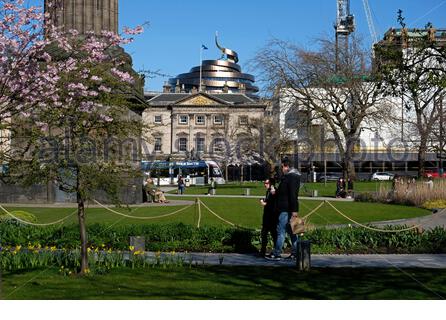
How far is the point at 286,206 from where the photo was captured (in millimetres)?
13031

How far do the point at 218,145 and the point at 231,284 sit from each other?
9755 cm

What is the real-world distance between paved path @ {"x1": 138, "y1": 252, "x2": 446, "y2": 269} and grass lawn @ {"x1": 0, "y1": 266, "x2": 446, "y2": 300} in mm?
573

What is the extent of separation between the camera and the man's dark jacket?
42.4 feet

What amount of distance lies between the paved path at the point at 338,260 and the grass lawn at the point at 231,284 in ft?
1.88

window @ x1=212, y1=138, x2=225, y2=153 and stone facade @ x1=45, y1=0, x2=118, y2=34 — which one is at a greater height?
stone facade @ x1=45, y1=0, x2=118, y2=34

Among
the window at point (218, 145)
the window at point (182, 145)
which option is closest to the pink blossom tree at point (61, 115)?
the window at point (218, 145)

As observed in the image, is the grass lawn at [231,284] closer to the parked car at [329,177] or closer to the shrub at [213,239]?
the shrub at [213,239]

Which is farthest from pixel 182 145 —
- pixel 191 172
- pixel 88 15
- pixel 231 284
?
pixel 231 284

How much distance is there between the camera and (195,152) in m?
116

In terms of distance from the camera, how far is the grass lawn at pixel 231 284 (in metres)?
9.13

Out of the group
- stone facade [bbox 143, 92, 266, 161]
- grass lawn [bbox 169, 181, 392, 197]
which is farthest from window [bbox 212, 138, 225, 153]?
grass lawn [bbox 169, 181, 392, 197]

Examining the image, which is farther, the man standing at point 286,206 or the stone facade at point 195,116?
the stone facade at point 195,116

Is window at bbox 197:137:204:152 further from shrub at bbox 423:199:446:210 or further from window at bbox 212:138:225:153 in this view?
shrub at bbox 423:199:446:210

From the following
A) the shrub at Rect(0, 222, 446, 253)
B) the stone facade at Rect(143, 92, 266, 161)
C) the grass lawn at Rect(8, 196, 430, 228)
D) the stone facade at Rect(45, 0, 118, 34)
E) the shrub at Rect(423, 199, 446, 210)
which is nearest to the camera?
the shrub at Rect(0, 222, 446, 253)
